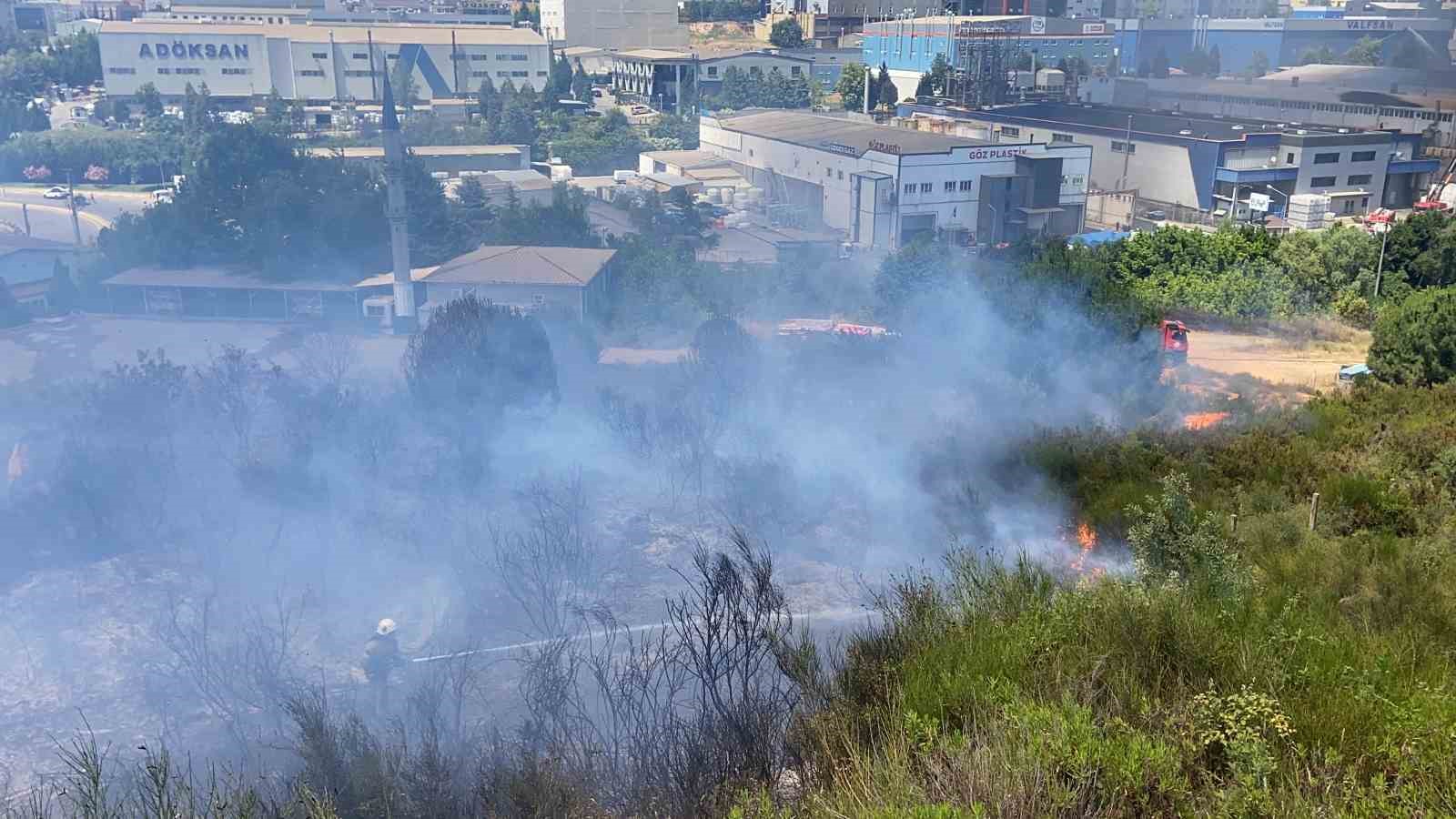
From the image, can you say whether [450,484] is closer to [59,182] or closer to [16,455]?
[16,455]

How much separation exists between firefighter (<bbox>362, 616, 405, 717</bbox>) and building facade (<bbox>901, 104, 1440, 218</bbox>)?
42.1 ft

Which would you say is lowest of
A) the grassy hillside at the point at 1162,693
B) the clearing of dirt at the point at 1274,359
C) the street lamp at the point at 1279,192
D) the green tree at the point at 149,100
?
the clearing of dirt at the point at 1274,359

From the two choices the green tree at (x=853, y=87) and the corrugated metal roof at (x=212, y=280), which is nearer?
the corrugated metal roof at (x=212, y=280)

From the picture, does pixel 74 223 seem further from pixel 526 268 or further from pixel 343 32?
pixel 343 32

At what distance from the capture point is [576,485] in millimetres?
6797

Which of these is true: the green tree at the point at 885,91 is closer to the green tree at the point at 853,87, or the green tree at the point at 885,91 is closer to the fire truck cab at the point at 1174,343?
the green tree at the point at 853,87

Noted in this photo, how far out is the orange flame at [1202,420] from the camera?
668 cm

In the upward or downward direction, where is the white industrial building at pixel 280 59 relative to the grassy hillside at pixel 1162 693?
upward

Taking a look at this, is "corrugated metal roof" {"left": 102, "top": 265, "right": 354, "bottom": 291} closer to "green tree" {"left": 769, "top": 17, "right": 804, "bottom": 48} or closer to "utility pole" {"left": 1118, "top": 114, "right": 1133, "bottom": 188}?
"utility pole" {"left": 1118, "top": 114, "right": 1133, "bottom": 188}

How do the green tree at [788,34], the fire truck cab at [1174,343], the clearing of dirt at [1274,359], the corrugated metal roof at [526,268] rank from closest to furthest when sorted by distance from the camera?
1. the clearing of dirt at [1274,359]
2. the fire truck cab at [1174,343]
3. the corrugated metal roof at [526,268]
4. the green tree at [788,34]

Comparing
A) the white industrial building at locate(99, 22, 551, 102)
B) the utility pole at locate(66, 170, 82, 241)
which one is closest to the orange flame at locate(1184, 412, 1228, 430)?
the utility pole at locate(66, 170, 82, 241)

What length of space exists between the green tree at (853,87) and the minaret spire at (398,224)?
13.2 metres

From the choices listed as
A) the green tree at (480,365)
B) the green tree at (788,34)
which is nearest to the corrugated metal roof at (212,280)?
the green tree at (480,365)

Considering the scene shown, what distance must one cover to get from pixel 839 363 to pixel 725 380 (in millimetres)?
954
